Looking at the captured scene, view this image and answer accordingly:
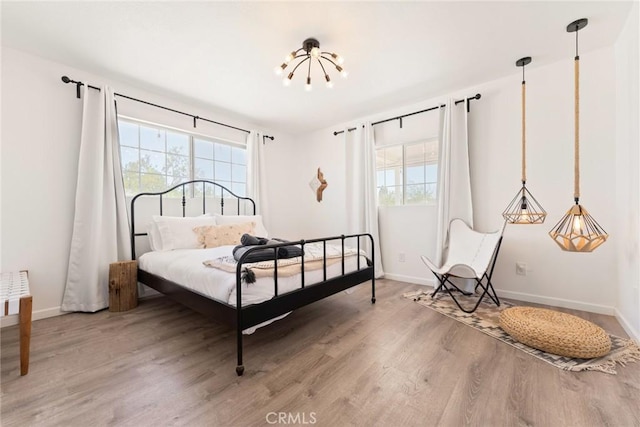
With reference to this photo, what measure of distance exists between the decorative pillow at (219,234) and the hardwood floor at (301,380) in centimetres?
100

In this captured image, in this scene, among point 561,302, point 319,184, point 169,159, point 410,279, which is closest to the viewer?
point 561,302

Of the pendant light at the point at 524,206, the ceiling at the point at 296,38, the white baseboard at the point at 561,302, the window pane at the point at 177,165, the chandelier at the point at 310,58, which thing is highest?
the ceiling at the point at 296,38

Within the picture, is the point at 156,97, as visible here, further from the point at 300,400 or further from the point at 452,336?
the point at 452,336

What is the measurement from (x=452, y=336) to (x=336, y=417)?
1.27m

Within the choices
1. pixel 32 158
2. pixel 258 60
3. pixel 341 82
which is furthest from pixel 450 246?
pixel 32 158

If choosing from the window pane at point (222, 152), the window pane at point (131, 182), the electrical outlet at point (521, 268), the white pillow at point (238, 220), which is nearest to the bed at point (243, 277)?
the window pane at point (131, 182)

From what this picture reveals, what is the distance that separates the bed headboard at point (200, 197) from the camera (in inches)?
122

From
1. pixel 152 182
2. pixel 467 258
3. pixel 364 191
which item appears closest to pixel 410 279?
pixel 467 258

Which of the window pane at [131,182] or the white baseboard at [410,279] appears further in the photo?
the white baseboard at [410,279]

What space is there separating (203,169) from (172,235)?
1.22 metres

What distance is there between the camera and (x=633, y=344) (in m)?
1.87

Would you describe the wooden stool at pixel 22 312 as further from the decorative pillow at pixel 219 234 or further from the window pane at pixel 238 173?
the window pane at pixel 238 173

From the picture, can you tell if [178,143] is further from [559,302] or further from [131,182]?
[559,302]

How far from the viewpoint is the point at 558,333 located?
70.0 inches
